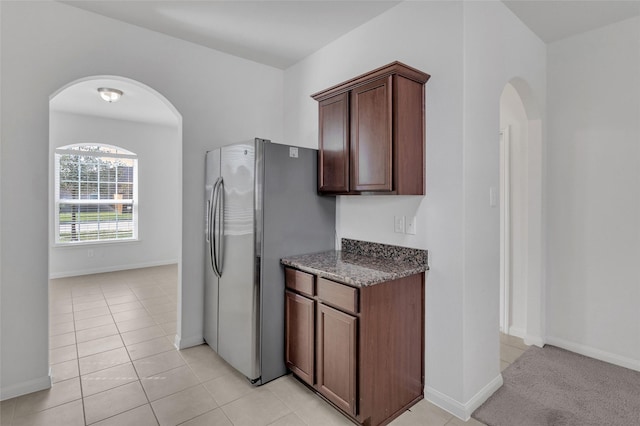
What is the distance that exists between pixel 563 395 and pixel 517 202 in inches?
68.5

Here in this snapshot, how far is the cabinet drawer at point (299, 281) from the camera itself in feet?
7.57

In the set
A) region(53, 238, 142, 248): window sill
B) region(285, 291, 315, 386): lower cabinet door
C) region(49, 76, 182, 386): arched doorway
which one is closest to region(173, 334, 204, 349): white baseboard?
region(49, 76, 182, 386): arched doorway

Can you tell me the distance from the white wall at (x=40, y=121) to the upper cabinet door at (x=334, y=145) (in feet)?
4.32

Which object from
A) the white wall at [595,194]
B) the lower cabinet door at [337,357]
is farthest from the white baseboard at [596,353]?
the lower cabinet door at [337,357]

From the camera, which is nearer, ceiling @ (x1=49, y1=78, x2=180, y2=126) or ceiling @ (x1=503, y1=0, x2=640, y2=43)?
ceiling @ (x1=503, y1=0, x2=640, y2=43)

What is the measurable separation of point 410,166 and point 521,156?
5.83 feet

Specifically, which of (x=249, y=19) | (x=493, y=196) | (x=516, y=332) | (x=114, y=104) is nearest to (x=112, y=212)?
(x=114, y=104)

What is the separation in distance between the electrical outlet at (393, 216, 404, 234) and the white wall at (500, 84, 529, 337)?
161cm

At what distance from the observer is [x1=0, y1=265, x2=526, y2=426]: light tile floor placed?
2074 mm

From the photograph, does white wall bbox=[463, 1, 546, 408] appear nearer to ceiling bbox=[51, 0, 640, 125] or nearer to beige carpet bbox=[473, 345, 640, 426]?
beige carpet bbox=[473, 345, 640, 426]

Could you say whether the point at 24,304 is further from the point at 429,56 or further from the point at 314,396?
the point at 429,56

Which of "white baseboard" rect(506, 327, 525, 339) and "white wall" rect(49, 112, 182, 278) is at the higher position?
"white wall" rect(49, 112, 182, 278)

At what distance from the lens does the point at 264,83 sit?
3.63m

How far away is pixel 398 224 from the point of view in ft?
8.11
